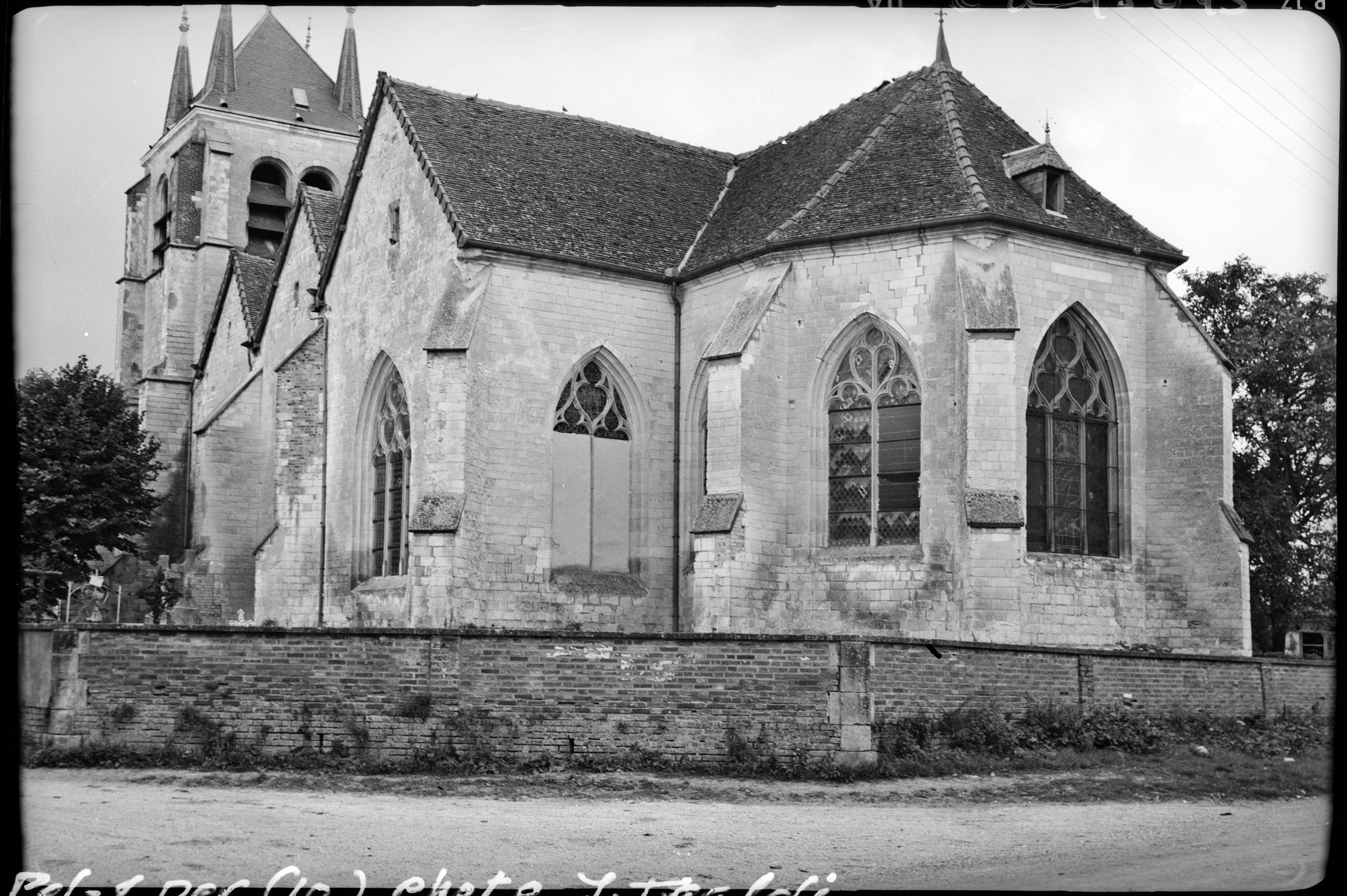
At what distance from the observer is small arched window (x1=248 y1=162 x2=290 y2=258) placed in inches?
1700

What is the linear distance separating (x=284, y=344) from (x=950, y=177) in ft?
50.6

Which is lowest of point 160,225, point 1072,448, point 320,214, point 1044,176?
point 1072,448

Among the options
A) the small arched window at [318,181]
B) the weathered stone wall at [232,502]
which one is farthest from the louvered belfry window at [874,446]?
the small arched window at [318,181]

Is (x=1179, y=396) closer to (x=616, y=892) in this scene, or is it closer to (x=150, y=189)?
(x=616, y=892)

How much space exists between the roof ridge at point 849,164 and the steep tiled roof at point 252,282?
1495 centimetres

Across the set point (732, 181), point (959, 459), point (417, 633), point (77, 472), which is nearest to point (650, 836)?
point (417, 633)

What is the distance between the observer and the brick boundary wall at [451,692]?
15633 millimetres

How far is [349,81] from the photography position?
153 ft

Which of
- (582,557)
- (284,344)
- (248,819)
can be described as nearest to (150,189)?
(284,344)

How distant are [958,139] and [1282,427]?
13592mm

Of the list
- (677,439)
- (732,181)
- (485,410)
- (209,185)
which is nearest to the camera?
(485,410)

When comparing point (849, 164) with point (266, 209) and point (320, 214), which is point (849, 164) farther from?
point (266, 209)

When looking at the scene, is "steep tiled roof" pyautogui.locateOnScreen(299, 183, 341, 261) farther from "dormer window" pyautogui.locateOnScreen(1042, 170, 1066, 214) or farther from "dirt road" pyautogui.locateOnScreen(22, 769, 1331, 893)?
"dirt road" pyautogui.locateOnScreen(22, 769, 1331, 893)

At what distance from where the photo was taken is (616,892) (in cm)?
1052
